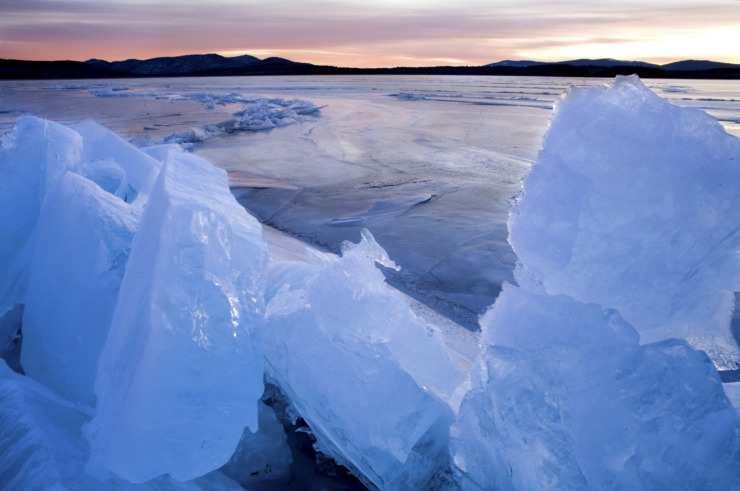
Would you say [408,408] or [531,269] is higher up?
[531,269]

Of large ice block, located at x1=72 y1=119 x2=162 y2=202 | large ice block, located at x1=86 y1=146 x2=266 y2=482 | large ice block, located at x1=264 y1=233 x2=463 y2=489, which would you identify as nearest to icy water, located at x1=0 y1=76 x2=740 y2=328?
large ice block, located at x1=264 y1=233 x2=463 y2=489

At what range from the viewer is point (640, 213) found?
1116mm

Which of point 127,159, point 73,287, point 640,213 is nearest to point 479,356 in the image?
point 640,213

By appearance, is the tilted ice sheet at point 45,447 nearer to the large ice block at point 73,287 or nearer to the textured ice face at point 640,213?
the large ice block at point 73,287

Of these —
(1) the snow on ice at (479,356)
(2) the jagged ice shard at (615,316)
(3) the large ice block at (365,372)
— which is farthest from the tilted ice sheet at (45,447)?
(2) the jagged ice shard at (615,316)

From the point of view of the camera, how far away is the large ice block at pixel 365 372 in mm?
1219

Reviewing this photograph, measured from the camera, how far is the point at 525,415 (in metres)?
1.06

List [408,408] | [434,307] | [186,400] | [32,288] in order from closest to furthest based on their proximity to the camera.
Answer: [186,400], [408,408], [32,288], [434,307]

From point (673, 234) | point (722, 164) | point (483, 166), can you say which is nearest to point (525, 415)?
point (673, 234)

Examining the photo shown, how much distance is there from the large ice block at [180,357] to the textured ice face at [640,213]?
0.82 m

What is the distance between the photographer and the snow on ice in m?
1.00

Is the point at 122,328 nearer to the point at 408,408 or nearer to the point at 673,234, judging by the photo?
the point at 408,408

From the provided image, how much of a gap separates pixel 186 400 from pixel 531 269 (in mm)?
962

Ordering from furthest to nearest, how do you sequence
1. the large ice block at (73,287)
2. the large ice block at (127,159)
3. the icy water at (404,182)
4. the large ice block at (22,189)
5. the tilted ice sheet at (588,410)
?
1. the icy water at (404,182)
2. the large ice block at (127,159)
3. the large ice block at (22,189)
4. the large ice block at (73,287)
5. the tilted ice sheet at (588,410)
